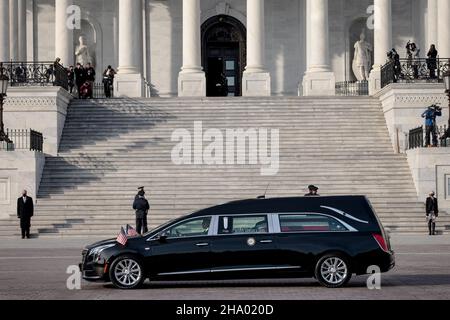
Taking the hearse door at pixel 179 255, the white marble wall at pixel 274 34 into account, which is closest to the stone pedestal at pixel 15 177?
the white marble wall at pixel 274 34

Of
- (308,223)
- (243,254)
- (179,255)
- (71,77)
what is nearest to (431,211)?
(308,223)

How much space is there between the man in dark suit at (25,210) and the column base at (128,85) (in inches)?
637

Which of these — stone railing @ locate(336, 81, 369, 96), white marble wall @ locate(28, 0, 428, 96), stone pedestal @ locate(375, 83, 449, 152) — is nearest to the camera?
stone pedestal @ locate(375, 83, 449, 152)

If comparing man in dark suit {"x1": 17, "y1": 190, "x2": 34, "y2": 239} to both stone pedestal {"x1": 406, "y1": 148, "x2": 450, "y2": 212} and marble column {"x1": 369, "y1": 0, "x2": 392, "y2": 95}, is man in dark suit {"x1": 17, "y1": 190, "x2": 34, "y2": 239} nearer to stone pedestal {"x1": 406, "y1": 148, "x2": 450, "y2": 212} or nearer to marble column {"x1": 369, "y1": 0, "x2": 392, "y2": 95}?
stone pedestal {"x1": 406, "y1": 148, "x2": 450, "y2": 212}

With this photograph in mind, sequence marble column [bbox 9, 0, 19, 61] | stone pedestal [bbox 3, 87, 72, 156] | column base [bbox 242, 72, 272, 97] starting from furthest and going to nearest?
1. marble column [bbox 9, 0, 19, 61]
2. column base [bbox 242, 72, 272, 97]
3. stone pedestal [bbox 3, 87, 72, 156]

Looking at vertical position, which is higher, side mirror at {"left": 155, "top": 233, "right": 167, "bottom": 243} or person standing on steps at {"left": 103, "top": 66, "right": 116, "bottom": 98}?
person standing on steps at {"left": 103, "top": 66, "right": 116, "bottom": 98}

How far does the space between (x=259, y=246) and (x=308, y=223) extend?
3.73 feet

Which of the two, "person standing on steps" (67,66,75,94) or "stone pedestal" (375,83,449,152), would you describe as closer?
"stone pedestal" (375,83,449,152)

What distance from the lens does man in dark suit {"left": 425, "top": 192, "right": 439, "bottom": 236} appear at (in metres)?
42.2

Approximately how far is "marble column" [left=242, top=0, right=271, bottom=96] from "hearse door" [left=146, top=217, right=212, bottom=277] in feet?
115

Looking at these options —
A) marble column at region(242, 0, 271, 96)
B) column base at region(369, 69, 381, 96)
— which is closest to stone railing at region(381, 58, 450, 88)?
column base at region(369, 69, 381, 96)

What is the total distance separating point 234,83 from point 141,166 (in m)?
19.5

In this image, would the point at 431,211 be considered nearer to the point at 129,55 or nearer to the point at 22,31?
the point at 129,55

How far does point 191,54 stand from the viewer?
58500 millimetres
